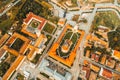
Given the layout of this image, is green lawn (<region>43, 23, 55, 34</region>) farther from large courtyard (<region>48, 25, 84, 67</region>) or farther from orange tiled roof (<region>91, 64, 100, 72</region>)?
orange tiled roof (<region>91, 64, 100, 72</region>)

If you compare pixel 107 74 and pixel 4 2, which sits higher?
pixel 4 2

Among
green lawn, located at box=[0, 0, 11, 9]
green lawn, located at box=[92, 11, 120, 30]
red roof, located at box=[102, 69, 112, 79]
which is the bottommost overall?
red roof, located at box=[102, 69, 112, 79]

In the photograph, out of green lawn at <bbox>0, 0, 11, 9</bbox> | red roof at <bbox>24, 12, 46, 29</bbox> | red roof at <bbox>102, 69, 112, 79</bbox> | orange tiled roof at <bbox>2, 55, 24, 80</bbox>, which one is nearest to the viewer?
orange tiled roof at <bbox>2, 55, 24, 80</bbox>

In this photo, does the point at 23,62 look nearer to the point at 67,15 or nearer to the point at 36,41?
the point at 36,41

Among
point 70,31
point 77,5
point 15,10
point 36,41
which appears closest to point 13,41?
point 36,41

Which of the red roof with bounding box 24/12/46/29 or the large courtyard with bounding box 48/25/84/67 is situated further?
the red roof with bounding box 24/12/46/29

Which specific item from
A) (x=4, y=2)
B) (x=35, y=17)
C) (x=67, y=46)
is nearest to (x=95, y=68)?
(x=67, y=46)

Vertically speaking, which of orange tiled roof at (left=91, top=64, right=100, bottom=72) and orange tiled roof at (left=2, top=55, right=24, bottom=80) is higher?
orange tiled roof at (left=91, top=64, right=100, bottom=72)

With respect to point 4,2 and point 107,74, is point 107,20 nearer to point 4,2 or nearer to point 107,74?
point 107,74

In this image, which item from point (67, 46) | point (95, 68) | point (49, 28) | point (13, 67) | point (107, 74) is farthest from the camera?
point (49, 28)

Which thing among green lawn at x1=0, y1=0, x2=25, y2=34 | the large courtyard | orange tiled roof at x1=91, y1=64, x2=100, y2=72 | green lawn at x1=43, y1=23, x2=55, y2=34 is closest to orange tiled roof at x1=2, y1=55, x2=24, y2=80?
the large courtyard

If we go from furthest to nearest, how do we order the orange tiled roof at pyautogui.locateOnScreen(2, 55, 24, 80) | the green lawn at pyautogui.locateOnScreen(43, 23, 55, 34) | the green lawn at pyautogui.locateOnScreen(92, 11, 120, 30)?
1. the green lawn at pyautogui.locateOnScreen(92, 11, 120, 30)
2. the green lawn at pyautogui.locateOnScreen(43, 23, 55, 34)
3. the orange tiled roof at pyautogui.locateOnScreen(2, 55, 24, 80)
